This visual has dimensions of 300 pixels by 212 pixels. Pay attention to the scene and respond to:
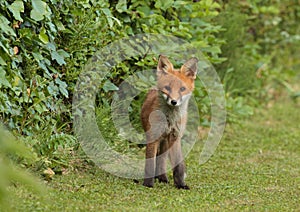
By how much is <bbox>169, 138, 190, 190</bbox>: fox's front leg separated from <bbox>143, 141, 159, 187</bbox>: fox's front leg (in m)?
0.19

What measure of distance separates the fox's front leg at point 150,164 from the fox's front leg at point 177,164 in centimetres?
19

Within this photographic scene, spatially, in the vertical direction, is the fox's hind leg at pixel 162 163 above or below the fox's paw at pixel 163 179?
above

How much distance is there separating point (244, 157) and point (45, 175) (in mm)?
2763

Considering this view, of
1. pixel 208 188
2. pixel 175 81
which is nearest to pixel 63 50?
pixel 175 81

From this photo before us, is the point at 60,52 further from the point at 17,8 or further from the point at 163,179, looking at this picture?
the point at 163,179

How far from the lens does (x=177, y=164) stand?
5930mm

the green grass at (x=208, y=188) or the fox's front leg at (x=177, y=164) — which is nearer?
the green grass at (x=208, y=188)

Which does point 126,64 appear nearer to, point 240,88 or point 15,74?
point 15,74

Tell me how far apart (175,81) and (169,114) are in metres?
0.32

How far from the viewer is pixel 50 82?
5969mm

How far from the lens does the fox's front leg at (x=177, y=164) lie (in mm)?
5848

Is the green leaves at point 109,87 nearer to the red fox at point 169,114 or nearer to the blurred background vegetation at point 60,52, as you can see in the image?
the blurred background vegetation at point 60,52

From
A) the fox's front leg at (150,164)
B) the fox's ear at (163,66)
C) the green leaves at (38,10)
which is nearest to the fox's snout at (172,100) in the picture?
the fox's ear at (163,66)

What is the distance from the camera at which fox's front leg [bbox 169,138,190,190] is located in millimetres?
5848
